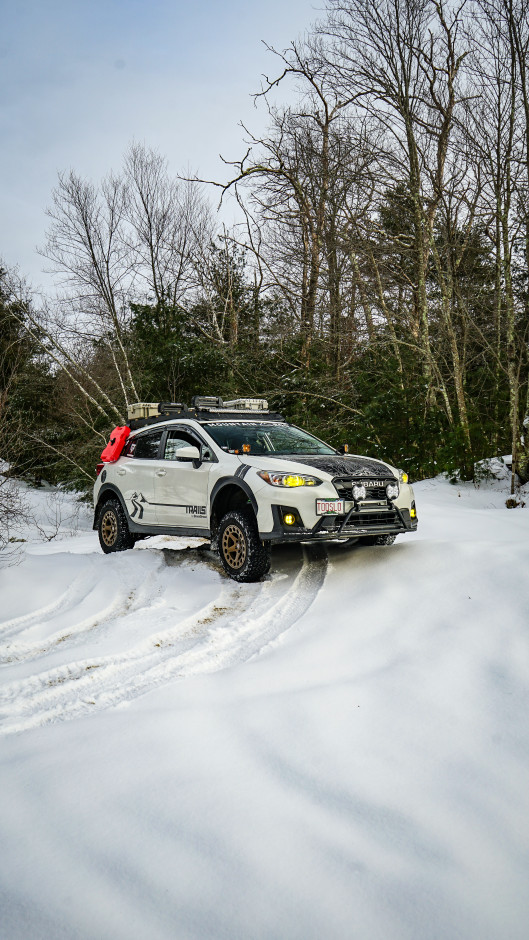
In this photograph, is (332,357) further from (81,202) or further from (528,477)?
(81,202)

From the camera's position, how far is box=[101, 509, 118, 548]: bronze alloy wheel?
8812mm

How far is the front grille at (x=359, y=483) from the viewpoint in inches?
256

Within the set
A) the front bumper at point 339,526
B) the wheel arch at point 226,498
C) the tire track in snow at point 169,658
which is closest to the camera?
the tire track in snow at point 169,658

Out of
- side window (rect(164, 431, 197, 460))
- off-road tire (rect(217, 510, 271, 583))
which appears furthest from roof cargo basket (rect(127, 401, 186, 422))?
off-road tire (rect(217, 510, 271, 583))

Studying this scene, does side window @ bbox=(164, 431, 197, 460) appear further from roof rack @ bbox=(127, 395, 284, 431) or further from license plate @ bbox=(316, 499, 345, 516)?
license plate @ bbox=(316, 499, 345, 516)

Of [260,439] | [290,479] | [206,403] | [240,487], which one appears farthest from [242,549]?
[206,403]

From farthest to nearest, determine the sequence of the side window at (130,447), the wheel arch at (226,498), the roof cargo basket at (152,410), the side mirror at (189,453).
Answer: the side window at (130,447), the roof cargo basket at (152,410), the side mirror at (189,453), the wheel arch at (226,498)

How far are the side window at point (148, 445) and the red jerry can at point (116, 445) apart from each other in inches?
10.0

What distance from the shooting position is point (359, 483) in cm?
663

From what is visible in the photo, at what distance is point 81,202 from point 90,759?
891 inches

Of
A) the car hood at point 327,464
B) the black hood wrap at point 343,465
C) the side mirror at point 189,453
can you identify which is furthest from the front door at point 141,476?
the black hood wrap at point 343,465

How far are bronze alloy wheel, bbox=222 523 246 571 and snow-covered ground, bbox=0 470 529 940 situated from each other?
546mm

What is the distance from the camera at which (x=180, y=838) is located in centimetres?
270

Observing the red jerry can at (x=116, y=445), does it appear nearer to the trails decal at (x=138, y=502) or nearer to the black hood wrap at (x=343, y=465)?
Result: the trails decal at (x=138, y=502)
